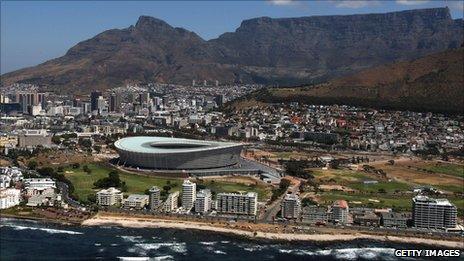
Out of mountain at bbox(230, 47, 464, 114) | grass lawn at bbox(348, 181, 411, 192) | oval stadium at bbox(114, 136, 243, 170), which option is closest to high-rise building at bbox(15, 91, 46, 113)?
mountain at bbox(230, 47, 464, 114)

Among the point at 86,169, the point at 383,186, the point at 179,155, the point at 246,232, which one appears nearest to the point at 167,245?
the point at 246,232

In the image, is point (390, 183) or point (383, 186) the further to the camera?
point (390, 183)

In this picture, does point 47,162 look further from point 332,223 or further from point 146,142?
point 332,223

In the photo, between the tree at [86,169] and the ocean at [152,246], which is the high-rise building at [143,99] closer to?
the tree at [86,169]

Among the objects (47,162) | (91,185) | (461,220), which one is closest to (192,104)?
(47,162)

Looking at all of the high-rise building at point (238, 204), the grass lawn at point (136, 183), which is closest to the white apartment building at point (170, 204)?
the high-rise building at point (238, 204)

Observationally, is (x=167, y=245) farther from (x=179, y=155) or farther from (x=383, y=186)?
(x=383, y=186)
